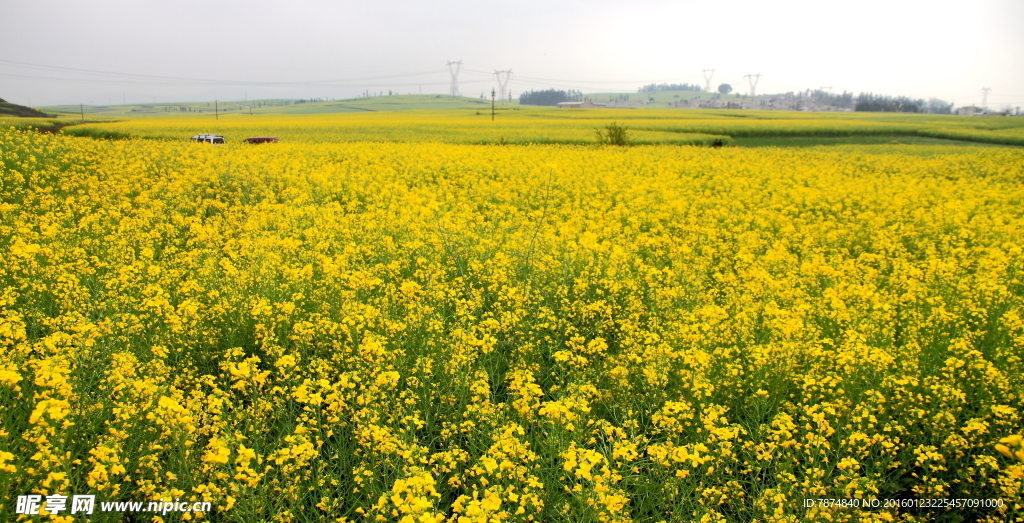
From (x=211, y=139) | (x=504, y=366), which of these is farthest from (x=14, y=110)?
(x=504, y=366)

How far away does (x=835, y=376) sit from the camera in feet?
13.6

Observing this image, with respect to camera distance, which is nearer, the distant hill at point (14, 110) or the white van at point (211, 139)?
the white van at point (211, 139)

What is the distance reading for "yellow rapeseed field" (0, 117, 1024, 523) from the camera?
307 cm

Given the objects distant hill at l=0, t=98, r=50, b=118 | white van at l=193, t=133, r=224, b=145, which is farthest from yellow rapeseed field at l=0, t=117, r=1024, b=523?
distant hill at l=0, t=98, r=50, b=118

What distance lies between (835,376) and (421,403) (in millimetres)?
3141

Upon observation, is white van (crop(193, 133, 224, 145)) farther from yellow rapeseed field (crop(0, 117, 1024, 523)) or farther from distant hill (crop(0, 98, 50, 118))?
distant hill (crop(0, 98, 50, 118))

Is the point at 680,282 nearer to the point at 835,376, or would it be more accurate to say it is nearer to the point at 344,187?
the point at 835,376

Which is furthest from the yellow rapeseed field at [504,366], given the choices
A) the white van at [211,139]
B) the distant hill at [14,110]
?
the distant hill at [14,110]

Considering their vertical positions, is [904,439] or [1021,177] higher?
[1021,177]

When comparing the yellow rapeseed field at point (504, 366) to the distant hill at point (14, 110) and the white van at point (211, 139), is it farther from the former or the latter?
the distant hill at point (14, 110)

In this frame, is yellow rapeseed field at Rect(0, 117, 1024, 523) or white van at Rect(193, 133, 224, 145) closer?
yellow rapeseed field at Rect(0, 117, 1024, 523)

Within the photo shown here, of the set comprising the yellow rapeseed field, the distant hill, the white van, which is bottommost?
the yellow rapeseed field

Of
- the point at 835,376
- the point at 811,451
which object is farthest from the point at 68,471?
the point at 835,376

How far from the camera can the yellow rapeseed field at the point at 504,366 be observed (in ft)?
10.1
